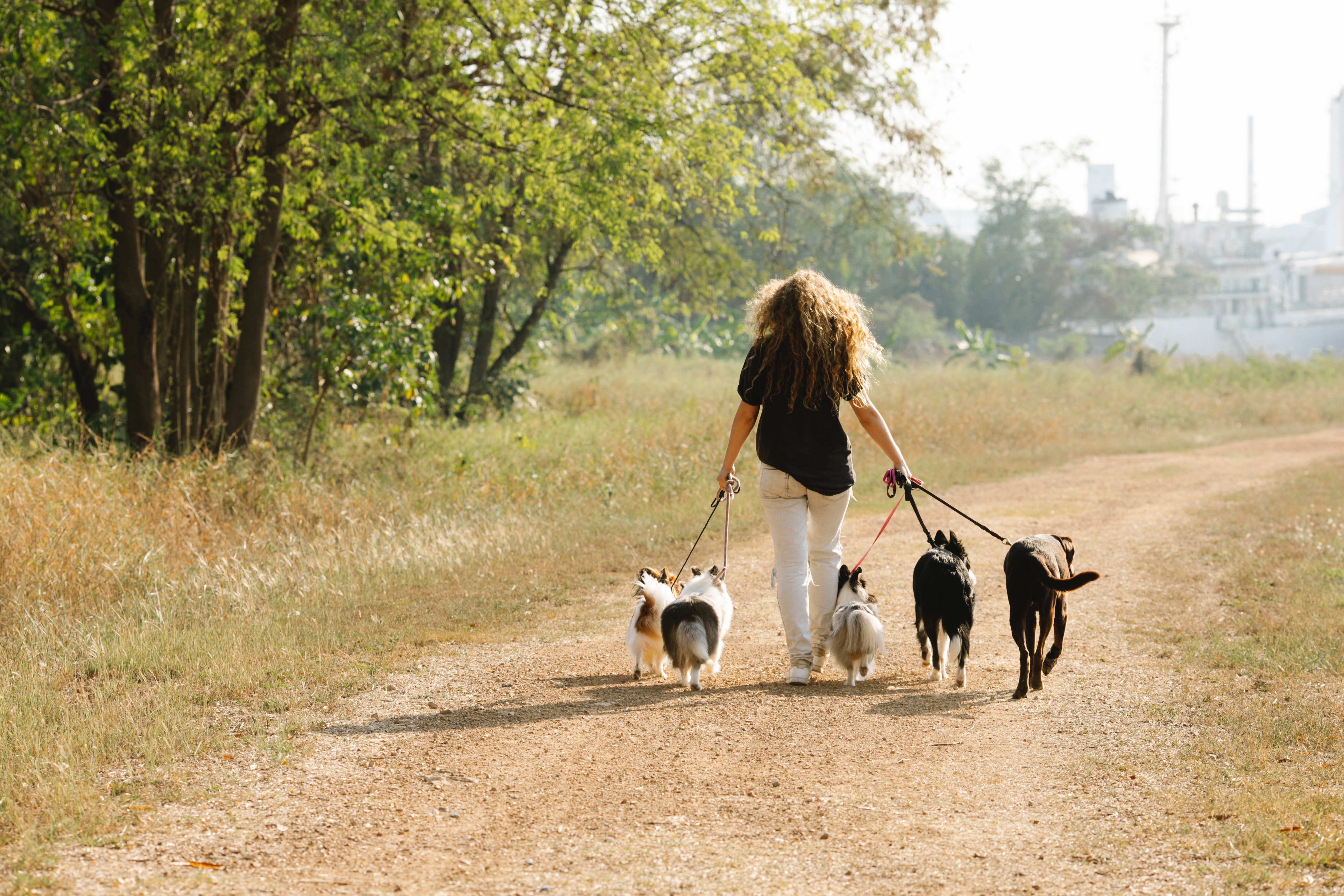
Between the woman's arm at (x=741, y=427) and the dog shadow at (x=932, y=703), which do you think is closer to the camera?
the dog shadow at (x=932, y=703)

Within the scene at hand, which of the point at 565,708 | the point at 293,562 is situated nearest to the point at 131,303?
the point at 293,562

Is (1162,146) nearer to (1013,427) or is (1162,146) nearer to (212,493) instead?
(1013,427)

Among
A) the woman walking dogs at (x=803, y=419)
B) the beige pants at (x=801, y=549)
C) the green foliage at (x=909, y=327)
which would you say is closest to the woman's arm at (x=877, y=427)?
the woman walking dogs at (x=803, y=419)

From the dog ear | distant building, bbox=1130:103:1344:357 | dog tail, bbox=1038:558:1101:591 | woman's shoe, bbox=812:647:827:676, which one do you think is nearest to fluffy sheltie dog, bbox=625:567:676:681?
woman's shoe, bbox=812:647:827:676

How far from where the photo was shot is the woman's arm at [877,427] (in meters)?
5.89

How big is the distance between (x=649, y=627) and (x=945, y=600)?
1595 millimetres

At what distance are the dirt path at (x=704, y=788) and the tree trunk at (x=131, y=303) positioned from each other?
729 cm

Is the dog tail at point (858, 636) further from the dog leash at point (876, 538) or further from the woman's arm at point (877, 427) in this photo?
the woman's arm at point (877, 427)

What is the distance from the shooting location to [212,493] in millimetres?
10859

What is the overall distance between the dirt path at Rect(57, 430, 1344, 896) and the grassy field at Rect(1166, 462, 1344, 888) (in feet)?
0.56

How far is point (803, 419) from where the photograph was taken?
5.84 m

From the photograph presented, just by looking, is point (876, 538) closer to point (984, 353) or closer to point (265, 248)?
point (265, 248)

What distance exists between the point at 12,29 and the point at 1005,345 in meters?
37.9

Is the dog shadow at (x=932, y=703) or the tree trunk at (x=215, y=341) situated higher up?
the tree trunk at (x=215, y=341)
